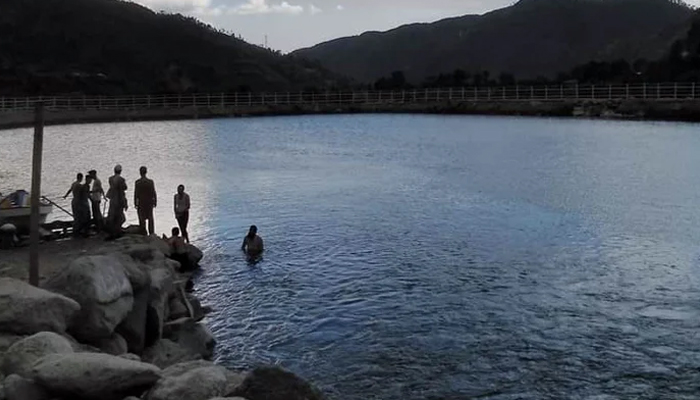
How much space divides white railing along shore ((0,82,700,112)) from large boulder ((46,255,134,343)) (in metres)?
68.7

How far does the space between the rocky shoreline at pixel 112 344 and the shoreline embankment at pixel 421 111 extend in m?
63.9

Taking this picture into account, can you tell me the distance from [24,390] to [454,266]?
13.6m

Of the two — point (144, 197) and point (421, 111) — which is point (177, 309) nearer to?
point (144, 197)

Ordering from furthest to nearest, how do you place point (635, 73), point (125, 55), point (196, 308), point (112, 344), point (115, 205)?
point (125, 55) < point (635, 73) < point (115, 205) < point (196, 308) < point (112, 344)

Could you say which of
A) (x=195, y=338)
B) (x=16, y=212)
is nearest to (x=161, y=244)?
(x=16, y=212)

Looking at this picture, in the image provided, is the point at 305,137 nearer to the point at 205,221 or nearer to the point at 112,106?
the point at 112,106

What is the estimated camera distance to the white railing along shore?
7894 centimetres

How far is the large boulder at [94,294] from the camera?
11312 mm

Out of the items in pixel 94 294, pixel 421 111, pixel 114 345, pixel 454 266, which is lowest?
pixel 454 266

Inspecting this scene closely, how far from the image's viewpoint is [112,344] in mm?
11672

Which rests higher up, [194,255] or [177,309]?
[194,255]

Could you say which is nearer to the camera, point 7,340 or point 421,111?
point 7,340

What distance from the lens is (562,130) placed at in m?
66.0

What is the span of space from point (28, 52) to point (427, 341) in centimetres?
15100
